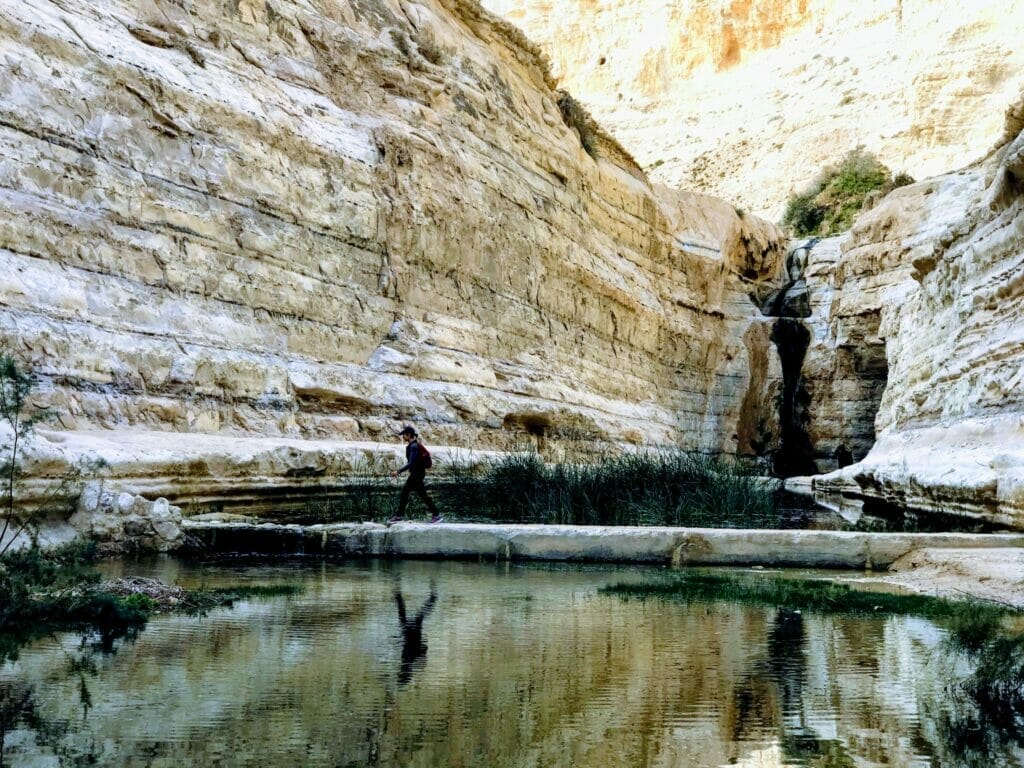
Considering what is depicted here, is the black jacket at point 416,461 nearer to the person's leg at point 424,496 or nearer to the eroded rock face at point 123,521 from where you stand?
the person's leg at point 424,496

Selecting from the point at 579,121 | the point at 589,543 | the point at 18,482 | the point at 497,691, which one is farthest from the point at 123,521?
the point at 579,121

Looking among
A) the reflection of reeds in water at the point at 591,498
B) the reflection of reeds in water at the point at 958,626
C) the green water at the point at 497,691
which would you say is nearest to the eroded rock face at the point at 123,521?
the reflection of reeds in water at the point at 591,498

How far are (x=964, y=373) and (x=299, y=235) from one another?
988cm

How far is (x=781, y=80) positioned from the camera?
49312 mm

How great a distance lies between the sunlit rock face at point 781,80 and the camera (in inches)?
1615

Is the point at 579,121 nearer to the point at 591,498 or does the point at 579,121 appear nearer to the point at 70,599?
the point at 591,498

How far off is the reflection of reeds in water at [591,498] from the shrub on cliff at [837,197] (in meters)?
28.9

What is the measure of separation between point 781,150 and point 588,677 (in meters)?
43.8

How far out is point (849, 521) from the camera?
1416cm

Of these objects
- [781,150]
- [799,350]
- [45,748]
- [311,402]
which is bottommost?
[45,748]

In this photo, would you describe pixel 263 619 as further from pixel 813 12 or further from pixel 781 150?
pixel 813 12

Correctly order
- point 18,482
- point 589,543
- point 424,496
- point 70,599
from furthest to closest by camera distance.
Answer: point 424,496, point 589,543, point 18,482, point 70,599

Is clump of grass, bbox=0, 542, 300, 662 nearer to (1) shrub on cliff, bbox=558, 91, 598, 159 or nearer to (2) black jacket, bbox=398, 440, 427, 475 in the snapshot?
(2) black jacket, bbox=398, 440, 427, 475

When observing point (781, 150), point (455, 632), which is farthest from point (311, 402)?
point (781, 150)
